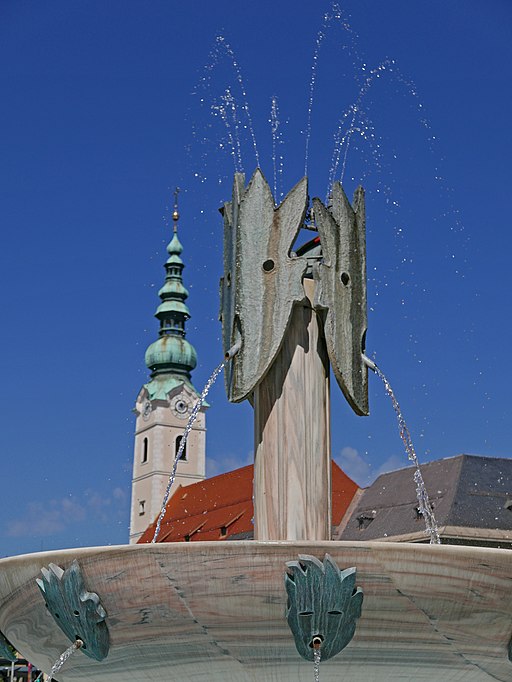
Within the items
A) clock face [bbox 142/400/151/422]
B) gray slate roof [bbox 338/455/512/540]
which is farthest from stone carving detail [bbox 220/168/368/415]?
clock face [bbox 142/400/151/422]

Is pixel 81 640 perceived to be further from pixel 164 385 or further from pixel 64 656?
pixel 164 385

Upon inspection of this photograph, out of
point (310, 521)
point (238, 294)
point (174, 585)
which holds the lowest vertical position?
point (174, 585)

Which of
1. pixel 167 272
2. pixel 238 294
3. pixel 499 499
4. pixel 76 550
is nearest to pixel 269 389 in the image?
pixel 238 294

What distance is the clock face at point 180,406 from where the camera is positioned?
91.4m

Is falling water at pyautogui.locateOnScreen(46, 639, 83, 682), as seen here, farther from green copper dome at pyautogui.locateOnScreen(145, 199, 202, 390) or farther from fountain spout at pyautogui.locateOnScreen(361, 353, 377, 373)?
green copper dome at pyautogui.locateOnScreen(145, 199, 202, 390)

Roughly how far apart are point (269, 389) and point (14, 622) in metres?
2.20

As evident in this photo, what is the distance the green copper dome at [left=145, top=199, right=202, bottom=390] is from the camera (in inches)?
3479

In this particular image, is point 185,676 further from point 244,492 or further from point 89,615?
point 244,492

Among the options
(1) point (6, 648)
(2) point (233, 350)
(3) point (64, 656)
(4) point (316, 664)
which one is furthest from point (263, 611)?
(2) point (233, 350)

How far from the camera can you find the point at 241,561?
16.3 feet

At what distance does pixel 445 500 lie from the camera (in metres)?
39.7

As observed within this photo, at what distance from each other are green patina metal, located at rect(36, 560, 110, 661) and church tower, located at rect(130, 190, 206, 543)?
8241 centimetres

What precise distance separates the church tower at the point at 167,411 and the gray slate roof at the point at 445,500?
1756 inches

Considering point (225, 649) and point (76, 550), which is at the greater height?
point (76, 550)
